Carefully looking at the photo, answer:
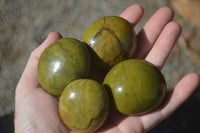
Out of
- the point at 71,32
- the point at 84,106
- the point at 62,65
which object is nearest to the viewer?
the point at 84,106

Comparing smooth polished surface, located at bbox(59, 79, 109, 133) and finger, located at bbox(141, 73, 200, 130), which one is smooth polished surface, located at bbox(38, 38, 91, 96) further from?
finger, located at bbox(141, 73, 200, 130)

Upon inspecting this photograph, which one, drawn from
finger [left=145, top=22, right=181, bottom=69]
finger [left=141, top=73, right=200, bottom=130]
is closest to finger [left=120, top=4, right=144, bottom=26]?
finger [left=145, top=22, right=181, bottom=69]

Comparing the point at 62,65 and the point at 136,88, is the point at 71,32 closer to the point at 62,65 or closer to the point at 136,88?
the point at 62,65

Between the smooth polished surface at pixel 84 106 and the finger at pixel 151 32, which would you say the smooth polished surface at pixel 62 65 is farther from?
the finger at pixel 151 32

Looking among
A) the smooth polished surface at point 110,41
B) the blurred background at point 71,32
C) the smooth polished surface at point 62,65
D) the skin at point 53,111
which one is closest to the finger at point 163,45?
the skin at point 53,111

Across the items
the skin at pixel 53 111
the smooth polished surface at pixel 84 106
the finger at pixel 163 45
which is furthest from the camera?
the finger at pixel 163 45

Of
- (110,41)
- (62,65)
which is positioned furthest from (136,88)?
(62,65)
